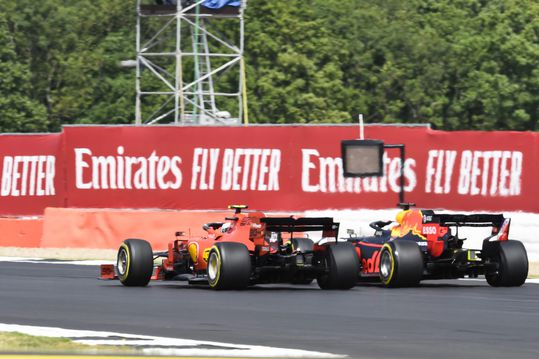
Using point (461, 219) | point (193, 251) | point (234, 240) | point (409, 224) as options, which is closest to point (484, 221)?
point (461, 219)

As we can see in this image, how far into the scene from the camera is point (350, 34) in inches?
3359

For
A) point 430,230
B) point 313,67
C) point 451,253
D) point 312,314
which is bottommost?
point 312,314

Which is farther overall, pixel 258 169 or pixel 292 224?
pixel 258 169

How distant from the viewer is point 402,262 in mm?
→ 20219

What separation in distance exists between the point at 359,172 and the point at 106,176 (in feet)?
23.6

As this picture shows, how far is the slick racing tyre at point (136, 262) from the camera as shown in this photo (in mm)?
20500

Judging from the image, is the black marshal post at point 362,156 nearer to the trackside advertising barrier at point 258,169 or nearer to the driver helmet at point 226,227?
the trackside advertising barrier at point 258,169

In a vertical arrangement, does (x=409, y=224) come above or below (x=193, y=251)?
above

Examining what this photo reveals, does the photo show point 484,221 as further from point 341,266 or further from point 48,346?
point 48,346

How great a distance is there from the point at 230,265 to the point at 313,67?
190 ft

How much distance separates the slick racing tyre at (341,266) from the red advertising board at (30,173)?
41.3ft

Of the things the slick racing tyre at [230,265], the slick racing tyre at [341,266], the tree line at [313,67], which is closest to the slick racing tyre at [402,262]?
the slick racing tyre at [341,266]

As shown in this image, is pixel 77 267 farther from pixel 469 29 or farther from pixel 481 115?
pixel 469 29

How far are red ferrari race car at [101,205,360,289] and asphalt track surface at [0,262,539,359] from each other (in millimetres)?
221
